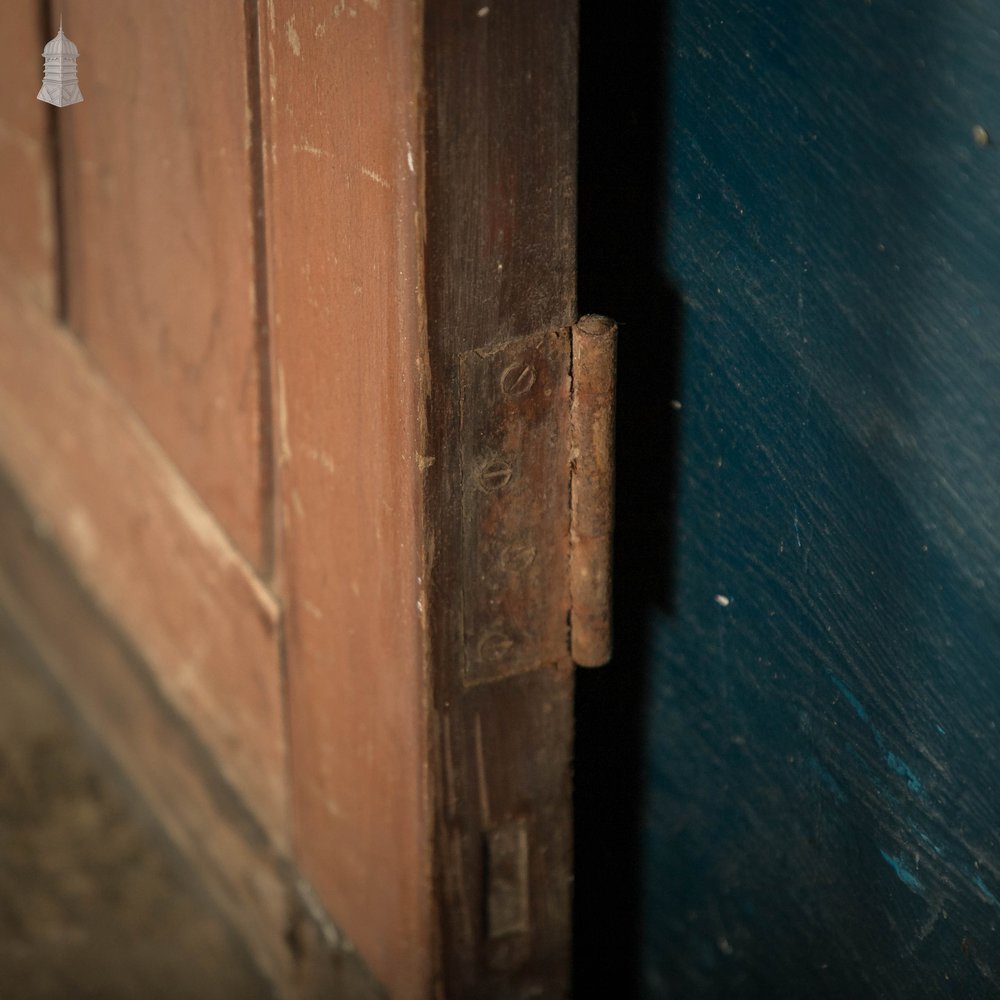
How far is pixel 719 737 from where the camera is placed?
1171mm

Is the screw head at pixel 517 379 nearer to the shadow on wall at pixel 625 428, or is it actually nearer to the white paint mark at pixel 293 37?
the shadow on wall at pixel 625 428

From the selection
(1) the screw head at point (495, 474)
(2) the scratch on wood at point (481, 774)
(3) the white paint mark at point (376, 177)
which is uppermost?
(3) the white paint mark at point (376, 177)

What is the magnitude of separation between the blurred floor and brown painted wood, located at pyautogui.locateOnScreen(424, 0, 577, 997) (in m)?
0.69

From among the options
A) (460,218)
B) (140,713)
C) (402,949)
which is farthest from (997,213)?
(140,713)

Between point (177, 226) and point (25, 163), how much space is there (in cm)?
43

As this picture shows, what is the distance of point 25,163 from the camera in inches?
64.4

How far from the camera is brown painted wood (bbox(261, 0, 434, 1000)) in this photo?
0.92m

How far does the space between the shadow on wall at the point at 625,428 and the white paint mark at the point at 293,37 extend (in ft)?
0.57

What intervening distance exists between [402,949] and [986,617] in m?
0.53

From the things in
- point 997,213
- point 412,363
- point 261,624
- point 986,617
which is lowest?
point 261,624

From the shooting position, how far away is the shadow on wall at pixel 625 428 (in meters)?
0.99

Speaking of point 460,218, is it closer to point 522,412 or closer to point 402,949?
point 522,412

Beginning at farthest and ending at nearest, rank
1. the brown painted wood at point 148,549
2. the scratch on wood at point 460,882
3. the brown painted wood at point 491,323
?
1. the brown painted wood at point 148,549
2. the scratch on wood at point 460,882
3. the brown painted wood at point 491,323

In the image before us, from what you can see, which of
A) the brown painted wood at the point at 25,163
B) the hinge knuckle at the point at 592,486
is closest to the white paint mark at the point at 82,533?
the brown painted wood at the point at 25,163
